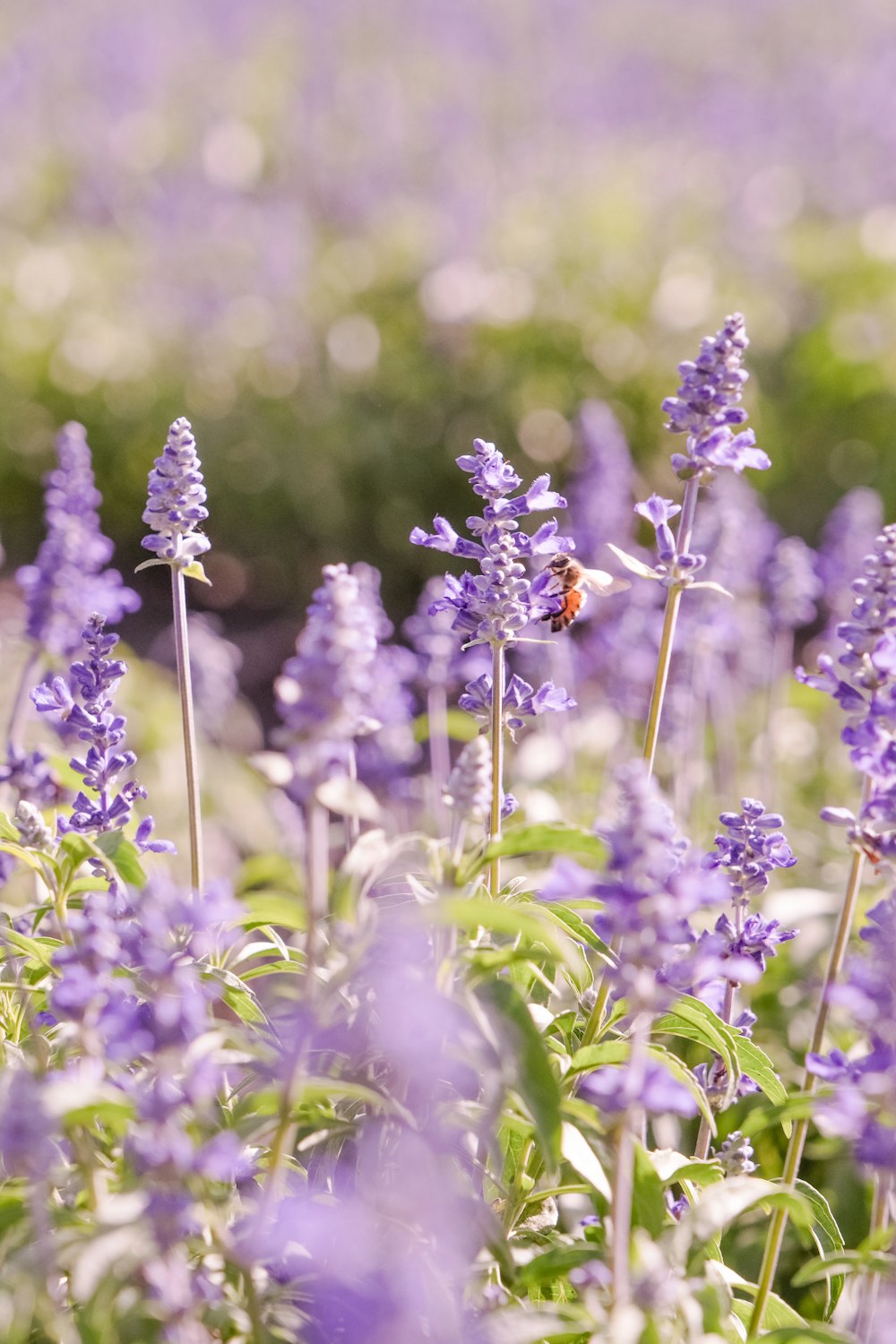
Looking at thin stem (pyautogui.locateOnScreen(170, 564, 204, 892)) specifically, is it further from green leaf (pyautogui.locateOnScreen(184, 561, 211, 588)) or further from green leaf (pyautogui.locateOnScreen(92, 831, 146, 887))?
green leaf (pyautogui.locateOnScreen(92, 831, 146, 887))

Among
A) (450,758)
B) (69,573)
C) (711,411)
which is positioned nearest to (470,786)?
(711,411)

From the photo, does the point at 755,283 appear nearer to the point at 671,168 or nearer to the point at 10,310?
the point at 671,168

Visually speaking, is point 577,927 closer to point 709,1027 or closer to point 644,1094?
point 709,1027

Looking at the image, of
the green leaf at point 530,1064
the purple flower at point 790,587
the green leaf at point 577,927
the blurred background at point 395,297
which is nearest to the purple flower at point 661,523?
the green leaf at point 577,927

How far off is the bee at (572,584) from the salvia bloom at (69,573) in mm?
1039

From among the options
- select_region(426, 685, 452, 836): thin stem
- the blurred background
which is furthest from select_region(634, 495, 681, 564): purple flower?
the blurred background

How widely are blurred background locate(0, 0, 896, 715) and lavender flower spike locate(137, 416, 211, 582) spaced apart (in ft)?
11.2

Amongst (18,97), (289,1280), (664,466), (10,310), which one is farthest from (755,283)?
(18,97)

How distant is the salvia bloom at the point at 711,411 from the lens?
2.26 metres

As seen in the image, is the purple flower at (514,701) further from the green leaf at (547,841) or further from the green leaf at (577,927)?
the green leaf at (547,841)

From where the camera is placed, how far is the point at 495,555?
2.22 metres

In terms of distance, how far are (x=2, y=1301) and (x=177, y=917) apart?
0.54 m

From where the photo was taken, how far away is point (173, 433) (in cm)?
222

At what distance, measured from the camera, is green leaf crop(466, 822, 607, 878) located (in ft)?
5.59
